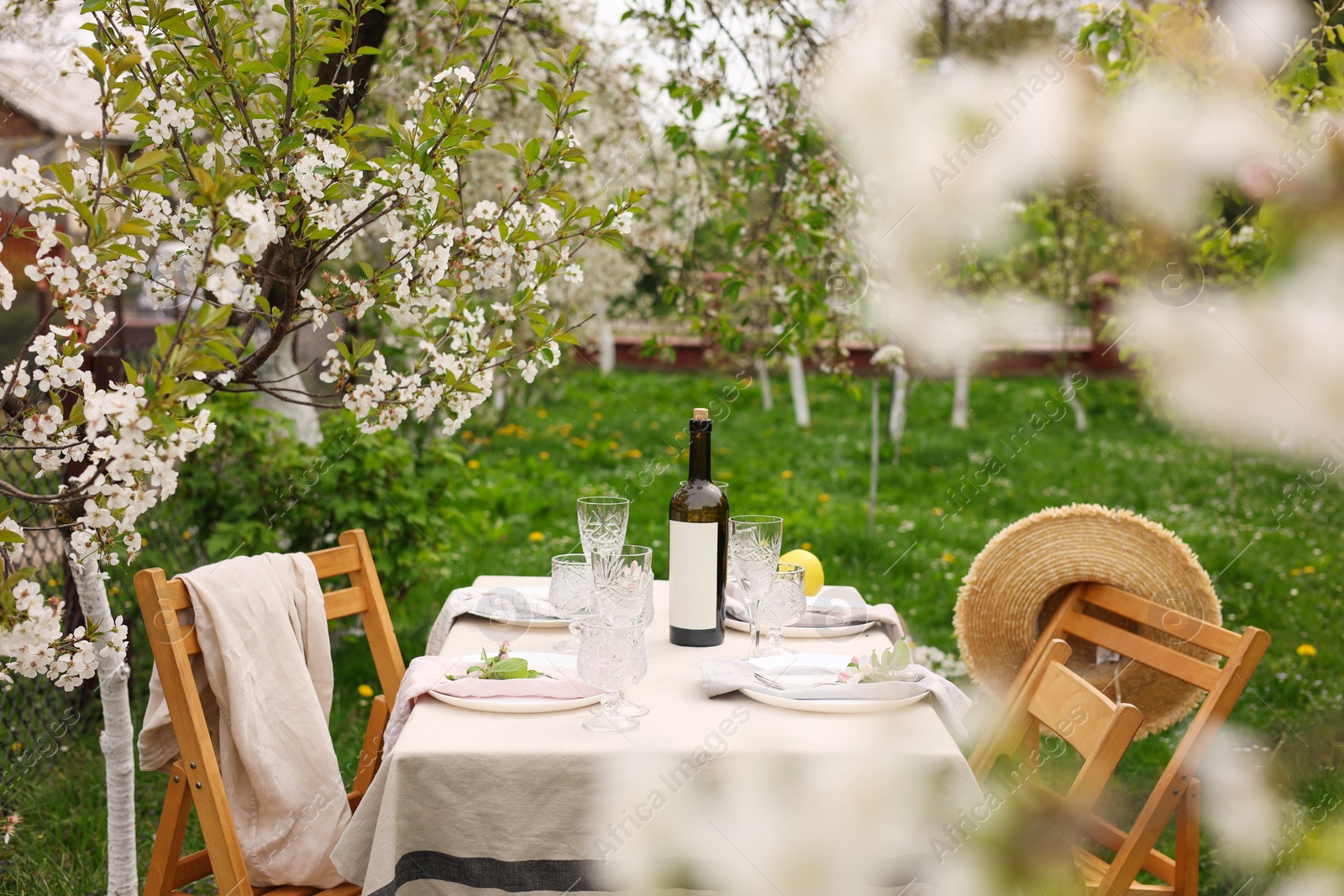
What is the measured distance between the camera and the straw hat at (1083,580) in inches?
94.4

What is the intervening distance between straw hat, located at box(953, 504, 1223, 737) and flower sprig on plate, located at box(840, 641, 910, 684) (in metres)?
0.80

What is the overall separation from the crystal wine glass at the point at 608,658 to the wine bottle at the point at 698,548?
30 centimetres

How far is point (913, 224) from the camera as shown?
1.49 meters

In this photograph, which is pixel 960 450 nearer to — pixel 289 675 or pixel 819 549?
pixel 819 549

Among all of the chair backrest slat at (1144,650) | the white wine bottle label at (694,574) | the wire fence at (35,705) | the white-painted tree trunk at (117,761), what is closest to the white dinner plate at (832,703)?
the white wine bottle label at (694,574)

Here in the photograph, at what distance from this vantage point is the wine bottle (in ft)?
6.61

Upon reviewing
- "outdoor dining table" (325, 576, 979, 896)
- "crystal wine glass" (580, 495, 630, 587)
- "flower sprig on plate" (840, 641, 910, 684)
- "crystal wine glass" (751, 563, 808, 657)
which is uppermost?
"crystal wine glass" (580, 495, 630, 587)

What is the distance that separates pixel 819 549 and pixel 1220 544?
207cm

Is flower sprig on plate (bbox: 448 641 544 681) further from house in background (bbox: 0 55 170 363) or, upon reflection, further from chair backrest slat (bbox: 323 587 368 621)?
house in background (bbox: 0 55 170 363)

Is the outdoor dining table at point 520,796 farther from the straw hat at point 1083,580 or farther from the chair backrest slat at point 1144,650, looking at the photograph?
the straw hat at point 1083,580

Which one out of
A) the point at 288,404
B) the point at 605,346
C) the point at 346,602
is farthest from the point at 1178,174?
the point at 605,346

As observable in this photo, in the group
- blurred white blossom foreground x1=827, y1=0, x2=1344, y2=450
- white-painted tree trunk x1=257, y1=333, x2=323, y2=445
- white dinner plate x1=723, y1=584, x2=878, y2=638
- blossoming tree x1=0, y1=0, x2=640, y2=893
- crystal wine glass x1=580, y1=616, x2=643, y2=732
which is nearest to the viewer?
blurred white blossom foreground x1=827, y1=0, x2=1344, y2=450

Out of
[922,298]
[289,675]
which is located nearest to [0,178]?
[289,675]

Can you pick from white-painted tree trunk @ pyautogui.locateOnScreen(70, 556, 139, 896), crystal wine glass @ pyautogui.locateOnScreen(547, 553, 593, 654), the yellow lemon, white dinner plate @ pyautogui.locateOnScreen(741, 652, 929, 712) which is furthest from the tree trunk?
white-painted tree trunk @ pyautogui.locateOnScreen(70, 556, 139, 896)
